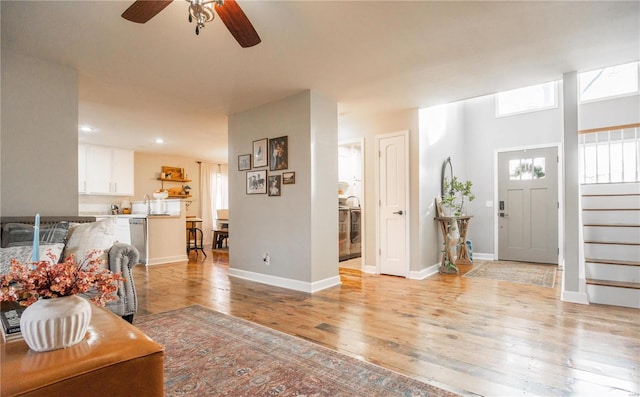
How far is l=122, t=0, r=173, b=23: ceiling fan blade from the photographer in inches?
73.9

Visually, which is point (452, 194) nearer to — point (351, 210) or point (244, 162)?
point (351, 210)

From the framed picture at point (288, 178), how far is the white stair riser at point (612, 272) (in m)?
3.52

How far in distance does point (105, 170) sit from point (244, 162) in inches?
178

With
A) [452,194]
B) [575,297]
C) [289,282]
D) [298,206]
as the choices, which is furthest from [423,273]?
[298,206]

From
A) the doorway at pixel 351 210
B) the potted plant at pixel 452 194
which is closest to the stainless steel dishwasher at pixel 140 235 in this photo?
the doorway at pixel 351 210

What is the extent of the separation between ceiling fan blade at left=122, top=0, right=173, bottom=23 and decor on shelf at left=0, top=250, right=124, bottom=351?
1.57 m

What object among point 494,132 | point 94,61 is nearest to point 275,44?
point 94,61

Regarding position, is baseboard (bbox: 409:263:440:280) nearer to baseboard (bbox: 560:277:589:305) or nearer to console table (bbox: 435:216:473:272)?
console table (bbox: 435:216:473:272)

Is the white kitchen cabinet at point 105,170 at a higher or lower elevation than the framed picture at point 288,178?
higher

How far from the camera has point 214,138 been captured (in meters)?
6.71

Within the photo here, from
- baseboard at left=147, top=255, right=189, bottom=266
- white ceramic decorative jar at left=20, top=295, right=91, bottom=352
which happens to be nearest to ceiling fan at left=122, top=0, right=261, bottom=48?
white ceramic decorative jar at left=20, top=295, right=91, bottom=352

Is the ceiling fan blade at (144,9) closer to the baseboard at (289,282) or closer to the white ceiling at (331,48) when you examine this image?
the white ceiling at (331,48)

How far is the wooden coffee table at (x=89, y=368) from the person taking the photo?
98 cm

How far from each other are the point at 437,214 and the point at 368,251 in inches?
51.4
